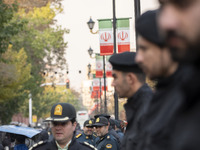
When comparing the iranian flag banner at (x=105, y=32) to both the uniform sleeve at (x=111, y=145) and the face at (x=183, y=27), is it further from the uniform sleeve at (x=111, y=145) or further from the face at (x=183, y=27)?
the face at (x=183, y=27)

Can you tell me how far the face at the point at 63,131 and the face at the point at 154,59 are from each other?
11.8 ft

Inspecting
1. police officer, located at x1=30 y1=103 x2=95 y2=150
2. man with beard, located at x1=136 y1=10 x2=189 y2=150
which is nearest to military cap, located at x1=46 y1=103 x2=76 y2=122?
police officer, located at x1=30 y1=103 x2=95 y2=150

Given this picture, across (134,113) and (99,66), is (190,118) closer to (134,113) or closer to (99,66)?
(134,113)

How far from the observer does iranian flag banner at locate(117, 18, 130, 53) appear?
73.1 ft

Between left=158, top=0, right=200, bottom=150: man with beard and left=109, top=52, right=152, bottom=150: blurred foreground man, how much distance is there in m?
2.34

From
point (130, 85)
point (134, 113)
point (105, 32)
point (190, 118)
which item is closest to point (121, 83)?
point (130, 85)

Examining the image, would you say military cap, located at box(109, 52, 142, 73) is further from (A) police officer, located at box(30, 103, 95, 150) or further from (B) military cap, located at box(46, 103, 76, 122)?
(B) military cap, located at box(46, 103, 76, 122)

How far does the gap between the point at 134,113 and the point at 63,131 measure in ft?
7.33

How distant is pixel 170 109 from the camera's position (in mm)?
2303

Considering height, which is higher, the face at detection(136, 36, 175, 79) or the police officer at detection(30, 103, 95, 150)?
the face at detection(136, 36, 175, 79)

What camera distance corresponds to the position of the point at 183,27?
5.52 feet

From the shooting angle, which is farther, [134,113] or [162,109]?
[134,113]

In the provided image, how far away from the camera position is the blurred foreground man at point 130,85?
418 cm

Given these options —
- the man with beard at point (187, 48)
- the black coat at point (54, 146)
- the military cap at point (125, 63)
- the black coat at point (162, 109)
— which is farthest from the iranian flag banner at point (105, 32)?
the man with beard at point (187, 48)
